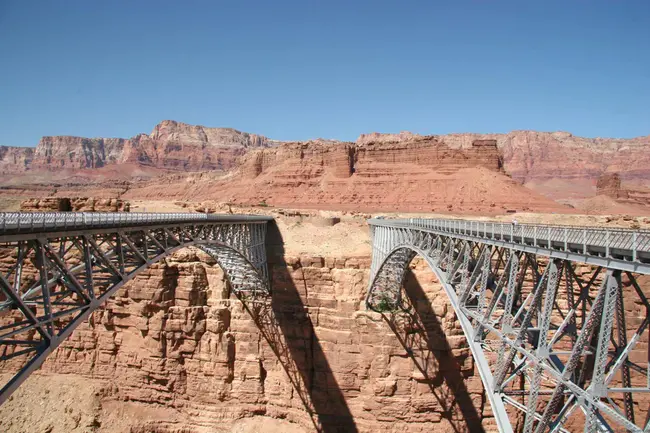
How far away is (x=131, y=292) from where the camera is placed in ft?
107

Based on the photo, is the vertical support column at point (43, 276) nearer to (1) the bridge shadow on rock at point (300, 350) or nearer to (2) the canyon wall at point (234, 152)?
(1) the bridge shadow on rock at point (300, 350)

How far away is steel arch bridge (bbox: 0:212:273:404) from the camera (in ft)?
33.8

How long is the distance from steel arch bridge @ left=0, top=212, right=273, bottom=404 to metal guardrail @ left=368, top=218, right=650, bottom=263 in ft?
38.5

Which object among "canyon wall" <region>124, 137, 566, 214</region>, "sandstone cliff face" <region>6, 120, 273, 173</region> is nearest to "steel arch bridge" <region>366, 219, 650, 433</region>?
"canyon wall" <region>124, 137, 566, 214</region>

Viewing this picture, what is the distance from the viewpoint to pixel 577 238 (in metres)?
10.1

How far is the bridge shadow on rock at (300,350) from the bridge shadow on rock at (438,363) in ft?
19.4

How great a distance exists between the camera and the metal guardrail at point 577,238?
28.0ft

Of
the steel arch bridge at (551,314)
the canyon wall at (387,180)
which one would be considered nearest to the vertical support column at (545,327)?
the steel arch bridge at (551,314)

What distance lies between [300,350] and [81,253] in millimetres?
18407

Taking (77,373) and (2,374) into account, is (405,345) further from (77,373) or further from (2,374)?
(2,374)

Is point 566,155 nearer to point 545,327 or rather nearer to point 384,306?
point 384,306

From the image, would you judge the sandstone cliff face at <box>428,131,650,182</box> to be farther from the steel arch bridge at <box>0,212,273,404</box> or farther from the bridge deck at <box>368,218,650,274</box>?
the bridge deck at <box>368,218,650,274</box>

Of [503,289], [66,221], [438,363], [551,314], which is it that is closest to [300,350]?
[438,363]

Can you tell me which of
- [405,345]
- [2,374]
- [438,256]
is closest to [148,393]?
[2,374]
